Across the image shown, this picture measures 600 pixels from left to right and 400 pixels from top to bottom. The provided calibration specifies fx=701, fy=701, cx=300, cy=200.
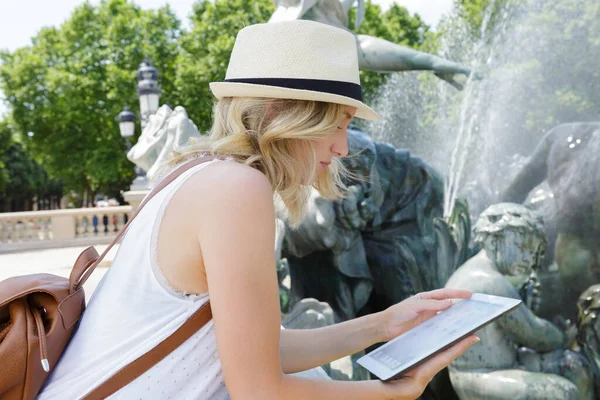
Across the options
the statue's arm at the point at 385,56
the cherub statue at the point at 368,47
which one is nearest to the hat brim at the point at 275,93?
the cherub statue at the point at 368,47

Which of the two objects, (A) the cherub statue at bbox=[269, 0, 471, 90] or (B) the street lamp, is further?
(B) the street lamp

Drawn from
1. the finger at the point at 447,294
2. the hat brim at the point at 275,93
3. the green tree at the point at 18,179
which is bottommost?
the green tree at the point at 18,179

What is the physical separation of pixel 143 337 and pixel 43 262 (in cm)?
1304

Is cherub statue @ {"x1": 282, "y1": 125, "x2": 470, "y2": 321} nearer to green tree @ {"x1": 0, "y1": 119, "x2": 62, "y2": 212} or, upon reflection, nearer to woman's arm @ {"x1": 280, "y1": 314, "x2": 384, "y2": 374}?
woman's arm @ {"x1": 280, "y1": 314, "x2": 384, "y2": 374}

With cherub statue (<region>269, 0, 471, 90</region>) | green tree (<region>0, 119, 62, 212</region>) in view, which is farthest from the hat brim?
green tree (<region>0, 119, 62, 212</region>)

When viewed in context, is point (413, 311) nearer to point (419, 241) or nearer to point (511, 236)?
point (511, 236)

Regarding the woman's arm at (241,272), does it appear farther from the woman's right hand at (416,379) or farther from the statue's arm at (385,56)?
the statue's arm at (385,56)

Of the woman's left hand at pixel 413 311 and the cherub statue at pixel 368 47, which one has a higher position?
the cherub statue at pixel 368 47

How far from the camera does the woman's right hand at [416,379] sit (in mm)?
1319

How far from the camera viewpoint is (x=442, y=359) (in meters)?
1.33

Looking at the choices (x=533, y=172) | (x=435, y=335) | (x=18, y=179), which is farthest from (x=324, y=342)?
(x=18, y=179)

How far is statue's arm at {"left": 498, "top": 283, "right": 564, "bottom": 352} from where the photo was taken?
131 inches

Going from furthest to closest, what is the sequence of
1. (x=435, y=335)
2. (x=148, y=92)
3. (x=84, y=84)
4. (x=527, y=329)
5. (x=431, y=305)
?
1. (x=84, y=84)
2. (x=148, y=92)
3. (x=527, y=329)
4. (x=431, y=305)
5. (x=435, y=335)

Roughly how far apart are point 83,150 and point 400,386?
1029 inches
